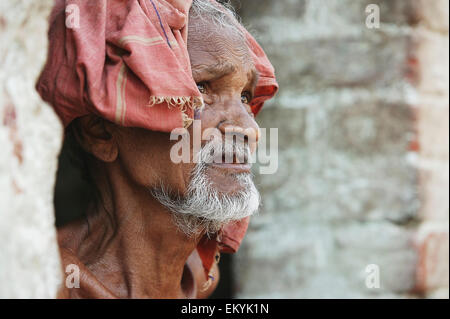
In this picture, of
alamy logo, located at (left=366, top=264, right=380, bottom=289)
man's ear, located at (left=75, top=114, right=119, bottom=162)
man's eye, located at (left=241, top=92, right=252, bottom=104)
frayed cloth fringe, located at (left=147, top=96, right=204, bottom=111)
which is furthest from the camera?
alamy logo, located at (left=366, top=264, right=380, bottom=289)

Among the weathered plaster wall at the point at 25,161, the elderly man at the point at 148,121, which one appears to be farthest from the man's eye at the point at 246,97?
the weathered plaster wall at the point at 25,161

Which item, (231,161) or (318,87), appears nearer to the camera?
(231,161)

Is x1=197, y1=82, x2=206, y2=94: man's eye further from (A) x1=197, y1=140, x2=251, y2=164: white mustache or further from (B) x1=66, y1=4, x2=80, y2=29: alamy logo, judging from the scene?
(B) x1=66, y1=4, x2=80, y2=29: alamy logo

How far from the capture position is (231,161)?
180cm

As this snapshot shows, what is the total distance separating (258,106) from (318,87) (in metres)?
0.51

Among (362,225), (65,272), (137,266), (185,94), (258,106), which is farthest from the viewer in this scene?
(362,225)

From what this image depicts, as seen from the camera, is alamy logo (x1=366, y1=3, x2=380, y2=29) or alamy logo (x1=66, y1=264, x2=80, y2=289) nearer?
alamy logo (x1=66, y1=264, x2=80, y2=289)

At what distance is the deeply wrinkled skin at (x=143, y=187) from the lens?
5.81ft

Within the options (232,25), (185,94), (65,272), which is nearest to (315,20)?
(232,25)

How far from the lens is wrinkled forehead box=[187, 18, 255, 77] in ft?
5.86

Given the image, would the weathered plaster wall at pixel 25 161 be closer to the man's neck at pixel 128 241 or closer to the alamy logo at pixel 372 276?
the man's neck at pixel 128 241

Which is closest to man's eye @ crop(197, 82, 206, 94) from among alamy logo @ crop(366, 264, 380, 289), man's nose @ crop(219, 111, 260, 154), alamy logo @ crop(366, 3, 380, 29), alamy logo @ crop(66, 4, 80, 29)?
man's nose @ crop(219, 111, 260, 154)

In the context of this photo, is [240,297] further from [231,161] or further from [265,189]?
[231,161]

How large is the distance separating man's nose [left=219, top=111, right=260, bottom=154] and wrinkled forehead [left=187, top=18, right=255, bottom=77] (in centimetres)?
16
